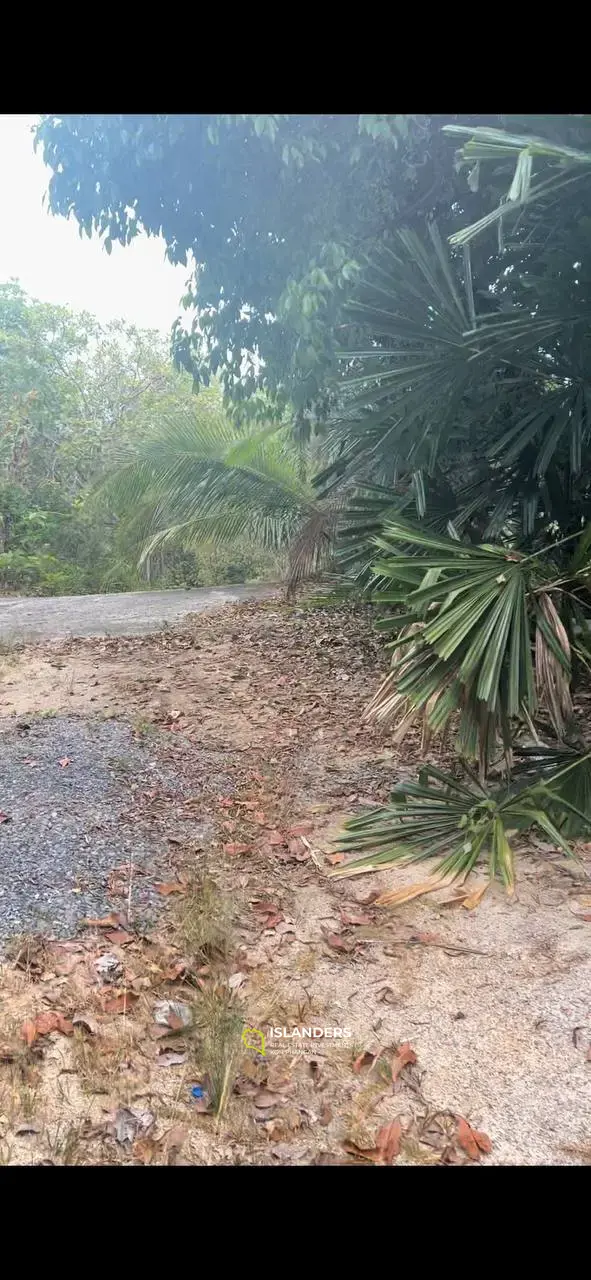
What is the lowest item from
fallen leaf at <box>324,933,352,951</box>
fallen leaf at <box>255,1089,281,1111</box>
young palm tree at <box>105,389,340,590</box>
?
fallen leaf at <box>324,933,352,951</box>

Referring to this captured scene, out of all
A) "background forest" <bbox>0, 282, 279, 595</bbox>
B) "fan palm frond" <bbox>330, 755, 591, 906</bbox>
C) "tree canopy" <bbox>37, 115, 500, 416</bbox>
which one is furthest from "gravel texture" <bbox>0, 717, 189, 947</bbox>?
"background forest" <bbox>0, 282, 279, 595</bbox>

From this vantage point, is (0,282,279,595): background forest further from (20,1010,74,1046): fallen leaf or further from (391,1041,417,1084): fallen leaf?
(391,1041,417,1084): fallen leaf

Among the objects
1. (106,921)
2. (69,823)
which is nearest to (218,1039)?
(106,921)

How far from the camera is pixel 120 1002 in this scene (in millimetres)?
2490

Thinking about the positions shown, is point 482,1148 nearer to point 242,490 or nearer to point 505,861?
point 505,861

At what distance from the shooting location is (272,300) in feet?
18.6

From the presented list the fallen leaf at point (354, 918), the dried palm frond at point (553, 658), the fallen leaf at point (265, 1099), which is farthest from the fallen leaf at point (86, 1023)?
the dried palm frond at point (553, 658)

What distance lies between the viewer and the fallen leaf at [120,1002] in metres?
2.45

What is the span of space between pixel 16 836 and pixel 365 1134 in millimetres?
2116

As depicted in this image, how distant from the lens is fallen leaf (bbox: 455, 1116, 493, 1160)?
1845 millimetres

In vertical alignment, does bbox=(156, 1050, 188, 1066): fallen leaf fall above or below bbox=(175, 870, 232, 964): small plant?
below

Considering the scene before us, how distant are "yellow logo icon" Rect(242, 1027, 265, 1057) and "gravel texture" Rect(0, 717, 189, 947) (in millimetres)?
881

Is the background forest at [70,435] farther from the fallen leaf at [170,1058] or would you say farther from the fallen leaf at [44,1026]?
the fallen leaf at [170,1058]

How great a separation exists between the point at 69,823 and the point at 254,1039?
1706 mm
